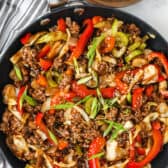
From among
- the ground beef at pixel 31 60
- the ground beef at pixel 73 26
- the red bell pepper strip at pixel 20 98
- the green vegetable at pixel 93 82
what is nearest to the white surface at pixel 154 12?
the ground beef at pixel 73 26

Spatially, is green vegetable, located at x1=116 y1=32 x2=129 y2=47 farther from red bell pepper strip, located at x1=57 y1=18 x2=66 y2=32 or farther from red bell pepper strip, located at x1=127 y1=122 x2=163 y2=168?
red bell pepper strip, located at x1=127 y1=122 x2=163 y2=168

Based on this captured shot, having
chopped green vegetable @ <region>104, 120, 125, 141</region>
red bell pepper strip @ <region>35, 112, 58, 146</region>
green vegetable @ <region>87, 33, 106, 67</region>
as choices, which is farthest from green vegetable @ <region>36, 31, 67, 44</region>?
chopped green vegetable @ <region>104, 120, 125, 141</region>

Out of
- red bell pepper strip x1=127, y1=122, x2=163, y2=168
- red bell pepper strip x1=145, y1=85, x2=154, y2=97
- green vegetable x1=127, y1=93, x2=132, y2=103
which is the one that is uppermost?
A: green vegetable x1=127, y1=93, x2=132, y2=103

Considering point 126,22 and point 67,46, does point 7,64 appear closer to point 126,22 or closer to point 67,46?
point 67,46

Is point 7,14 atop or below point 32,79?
atop

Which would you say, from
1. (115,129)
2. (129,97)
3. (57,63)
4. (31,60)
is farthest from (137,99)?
(31,60)

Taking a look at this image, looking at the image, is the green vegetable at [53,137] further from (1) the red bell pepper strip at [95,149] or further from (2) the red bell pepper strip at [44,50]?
(2) the red bell pepper strip at [44,50]

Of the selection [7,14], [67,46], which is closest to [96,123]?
[67,46]
